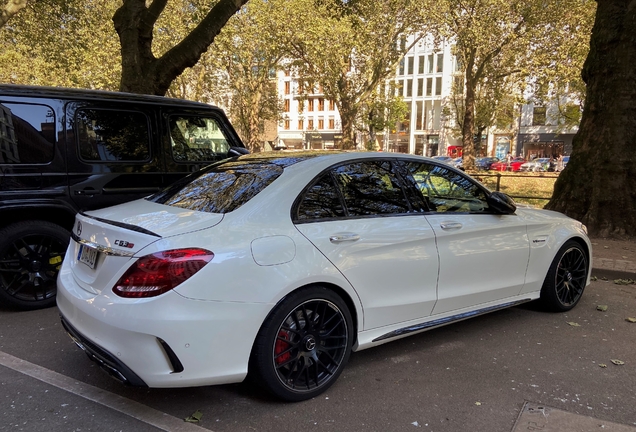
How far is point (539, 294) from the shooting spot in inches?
182

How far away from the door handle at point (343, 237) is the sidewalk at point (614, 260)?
463cm

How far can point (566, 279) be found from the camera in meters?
4.78

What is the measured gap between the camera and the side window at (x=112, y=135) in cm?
467

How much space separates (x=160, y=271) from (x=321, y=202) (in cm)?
119

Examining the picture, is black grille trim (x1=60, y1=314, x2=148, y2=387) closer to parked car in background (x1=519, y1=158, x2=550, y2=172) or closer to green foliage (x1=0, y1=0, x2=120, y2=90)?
green foliage (x1=0, y1=0, x2=120, y2=90)

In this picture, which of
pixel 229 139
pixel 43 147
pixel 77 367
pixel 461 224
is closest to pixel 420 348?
pixel 461 224

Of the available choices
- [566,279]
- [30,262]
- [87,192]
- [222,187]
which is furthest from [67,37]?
[566,279]

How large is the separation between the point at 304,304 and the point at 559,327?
2857mm

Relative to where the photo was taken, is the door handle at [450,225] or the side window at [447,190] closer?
the door handle at [450,225]

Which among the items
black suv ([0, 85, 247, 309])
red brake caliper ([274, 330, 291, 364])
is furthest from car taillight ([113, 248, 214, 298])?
black suv ([0, 85, 247, 309])

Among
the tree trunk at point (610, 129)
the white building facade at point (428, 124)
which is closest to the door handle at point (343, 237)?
the tree trunk at point (610, 129)

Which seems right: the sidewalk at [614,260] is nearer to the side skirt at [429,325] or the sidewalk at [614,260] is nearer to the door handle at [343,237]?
the side skirt at [429,325]

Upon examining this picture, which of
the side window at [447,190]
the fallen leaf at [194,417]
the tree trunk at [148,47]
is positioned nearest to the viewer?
the fallen leaf at [194,417]

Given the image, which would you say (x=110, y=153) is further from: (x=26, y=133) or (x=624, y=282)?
(x=624, y=282)
